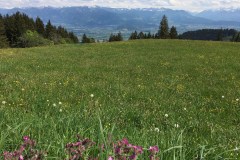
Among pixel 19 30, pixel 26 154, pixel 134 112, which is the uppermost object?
pixel 26 154

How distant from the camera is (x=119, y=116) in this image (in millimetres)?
9180

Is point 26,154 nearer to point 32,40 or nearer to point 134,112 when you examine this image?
point 134,112

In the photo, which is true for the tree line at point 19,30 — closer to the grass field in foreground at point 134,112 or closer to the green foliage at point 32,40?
the green foliage at point 32,40

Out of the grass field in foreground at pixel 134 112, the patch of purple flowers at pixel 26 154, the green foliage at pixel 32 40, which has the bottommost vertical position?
the green foliage at pixel 32 40

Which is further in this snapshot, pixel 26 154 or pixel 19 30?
pixel 19 30

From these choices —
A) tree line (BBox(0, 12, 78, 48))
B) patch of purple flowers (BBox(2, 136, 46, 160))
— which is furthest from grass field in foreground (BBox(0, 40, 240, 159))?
tree line (BBox(0, 12, 78, 48))

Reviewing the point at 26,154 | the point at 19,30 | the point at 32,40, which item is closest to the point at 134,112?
the point at 26,154

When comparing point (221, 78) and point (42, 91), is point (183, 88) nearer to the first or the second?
point (221, 78)

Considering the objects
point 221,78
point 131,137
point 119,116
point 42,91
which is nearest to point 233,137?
point 119,116

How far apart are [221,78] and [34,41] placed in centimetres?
9150

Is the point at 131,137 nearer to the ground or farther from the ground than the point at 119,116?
farther from the ground

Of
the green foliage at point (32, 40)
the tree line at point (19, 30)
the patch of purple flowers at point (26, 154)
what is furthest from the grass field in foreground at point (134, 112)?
the tree line at point (19, 30)

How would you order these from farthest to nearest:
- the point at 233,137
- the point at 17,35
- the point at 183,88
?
1. the point at 17,35
2. the point at 183,88
3. the point at 233,137

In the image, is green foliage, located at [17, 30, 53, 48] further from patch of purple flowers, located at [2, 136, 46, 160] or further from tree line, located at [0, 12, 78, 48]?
patch of purple flowers, located at [2, 136, 46, 160]
